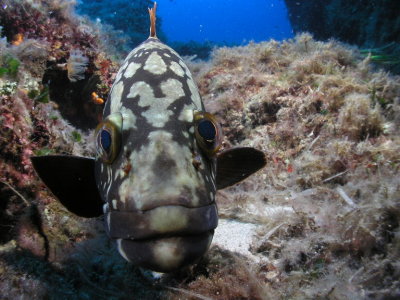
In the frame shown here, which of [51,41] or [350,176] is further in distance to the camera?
[51,41]

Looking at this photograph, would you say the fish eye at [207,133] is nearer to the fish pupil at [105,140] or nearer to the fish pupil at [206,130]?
the fish pupil at [206,130]

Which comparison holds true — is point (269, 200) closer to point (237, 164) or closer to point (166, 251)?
point (237, 164)

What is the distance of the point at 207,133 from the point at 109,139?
73 centimetres

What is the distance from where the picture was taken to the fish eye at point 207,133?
2.23 m

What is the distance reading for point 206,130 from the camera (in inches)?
88.2

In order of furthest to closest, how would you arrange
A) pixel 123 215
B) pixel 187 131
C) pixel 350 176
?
pixel 350 176 → pixel 187 131 → pixel 123 215

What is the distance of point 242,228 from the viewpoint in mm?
3701

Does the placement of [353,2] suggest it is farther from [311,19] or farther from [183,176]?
[183,176]

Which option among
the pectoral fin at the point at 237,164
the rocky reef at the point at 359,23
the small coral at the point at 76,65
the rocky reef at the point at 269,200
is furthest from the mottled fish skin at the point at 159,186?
the rocky reef at the point at 359,23

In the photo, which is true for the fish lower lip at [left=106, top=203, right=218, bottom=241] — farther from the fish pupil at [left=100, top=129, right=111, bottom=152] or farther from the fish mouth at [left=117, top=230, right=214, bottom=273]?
the fish pupil at [left=100, top=129, right=111, bottom=152]

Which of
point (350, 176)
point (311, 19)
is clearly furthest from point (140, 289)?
point (311, 19)

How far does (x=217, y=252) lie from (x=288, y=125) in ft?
9.20

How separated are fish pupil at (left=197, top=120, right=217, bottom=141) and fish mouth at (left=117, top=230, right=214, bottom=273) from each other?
745mm

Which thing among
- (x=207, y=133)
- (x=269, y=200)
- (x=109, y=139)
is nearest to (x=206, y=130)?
(x=207, y=133)
